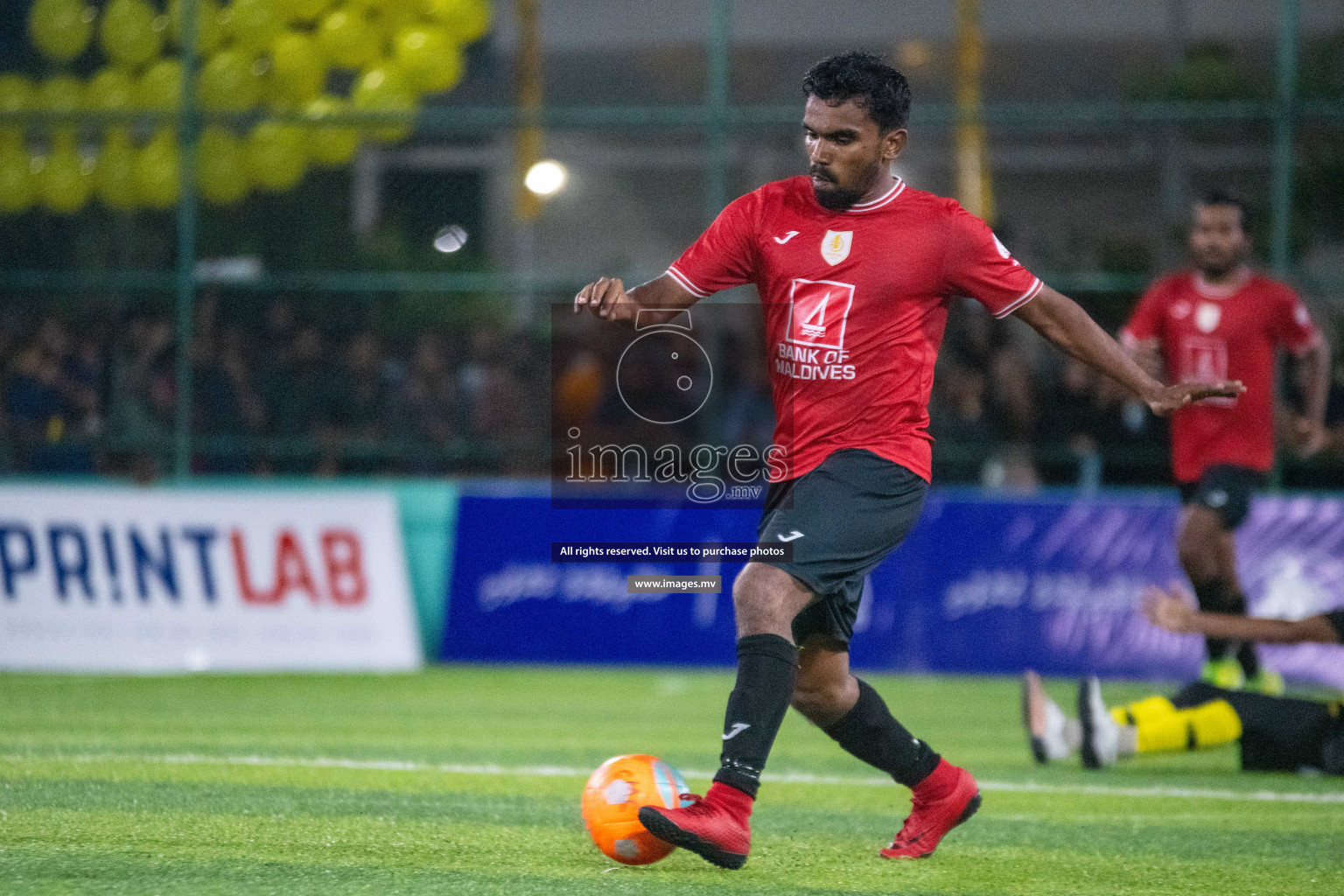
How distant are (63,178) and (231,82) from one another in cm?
154

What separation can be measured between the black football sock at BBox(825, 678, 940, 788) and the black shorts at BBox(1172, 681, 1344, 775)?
91.6 inches

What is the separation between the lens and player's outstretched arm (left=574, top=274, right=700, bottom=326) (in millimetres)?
4410

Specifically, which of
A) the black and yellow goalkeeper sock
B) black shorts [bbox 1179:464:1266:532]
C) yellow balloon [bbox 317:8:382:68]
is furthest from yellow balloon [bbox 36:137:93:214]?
the black and yellow goalkeeper sock

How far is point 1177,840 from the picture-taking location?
Result: 202 inches

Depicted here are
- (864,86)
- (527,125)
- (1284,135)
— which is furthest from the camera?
(527,125)

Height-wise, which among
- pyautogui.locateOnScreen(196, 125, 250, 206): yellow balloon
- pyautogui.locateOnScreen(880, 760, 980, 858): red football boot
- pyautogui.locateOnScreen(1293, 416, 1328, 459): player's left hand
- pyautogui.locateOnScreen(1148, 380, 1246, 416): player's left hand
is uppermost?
pyautogui.locateOnScreen(1148, 380, 1246, 416): player's left hand

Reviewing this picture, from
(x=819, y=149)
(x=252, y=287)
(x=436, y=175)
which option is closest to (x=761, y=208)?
(x=819, y=149)

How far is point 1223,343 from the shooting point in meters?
8.40

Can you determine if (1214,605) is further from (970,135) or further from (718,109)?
(970,135)

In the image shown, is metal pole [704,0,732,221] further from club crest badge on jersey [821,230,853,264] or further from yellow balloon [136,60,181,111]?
club crest badge on jersey [821,230,853,264]

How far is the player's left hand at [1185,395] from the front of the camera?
4418 mm

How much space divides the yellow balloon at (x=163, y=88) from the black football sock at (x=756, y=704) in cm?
962

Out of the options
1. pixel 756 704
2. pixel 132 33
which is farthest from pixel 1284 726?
pixel 132 33

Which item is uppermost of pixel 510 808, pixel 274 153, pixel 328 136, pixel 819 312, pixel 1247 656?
pixel 819 312
